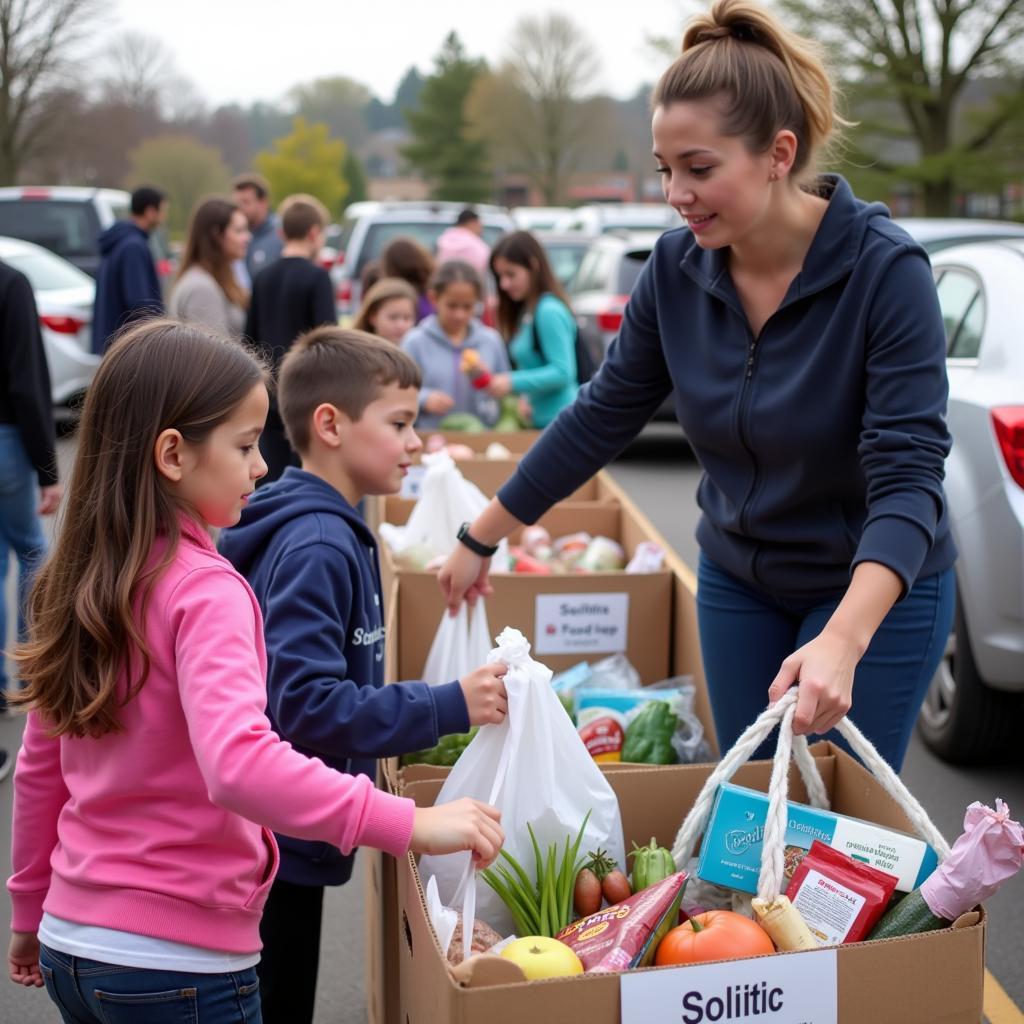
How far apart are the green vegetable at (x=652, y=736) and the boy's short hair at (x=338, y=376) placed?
1.12 metres

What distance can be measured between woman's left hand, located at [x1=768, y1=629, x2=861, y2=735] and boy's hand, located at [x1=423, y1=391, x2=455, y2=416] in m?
3.85

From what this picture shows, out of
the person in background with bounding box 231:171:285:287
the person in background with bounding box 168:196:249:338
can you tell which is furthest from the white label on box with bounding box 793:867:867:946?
the person in background with bounding box 231:171:285:287

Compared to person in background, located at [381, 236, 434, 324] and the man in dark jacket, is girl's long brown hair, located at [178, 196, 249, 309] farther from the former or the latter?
the man in dark jacket

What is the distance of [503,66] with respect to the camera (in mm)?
57438

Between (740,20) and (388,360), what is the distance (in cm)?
91

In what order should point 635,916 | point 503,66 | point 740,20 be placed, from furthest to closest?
1. point 503,66
2. point 740,20
3. point 635,916

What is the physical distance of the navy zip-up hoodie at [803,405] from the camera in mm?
2053

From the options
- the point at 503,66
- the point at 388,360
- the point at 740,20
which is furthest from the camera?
the point at 503,66

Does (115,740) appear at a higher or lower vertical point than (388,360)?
lower

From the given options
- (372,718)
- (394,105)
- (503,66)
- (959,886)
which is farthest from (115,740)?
(394,105)

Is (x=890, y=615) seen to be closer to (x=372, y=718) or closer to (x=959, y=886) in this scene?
(x=959, y=886)

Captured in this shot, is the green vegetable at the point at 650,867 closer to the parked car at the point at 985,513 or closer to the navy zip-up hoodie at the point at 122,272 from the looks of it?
the parked car at the point at 985,513

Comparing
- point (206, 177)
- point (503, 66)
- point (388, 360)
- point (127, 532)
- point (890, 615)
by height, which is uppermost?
point (503, 66)

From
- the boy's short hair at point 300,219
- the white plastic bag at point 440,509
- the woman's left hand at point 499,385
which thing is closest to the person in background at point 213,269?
the boy's short hair at point 300,219
